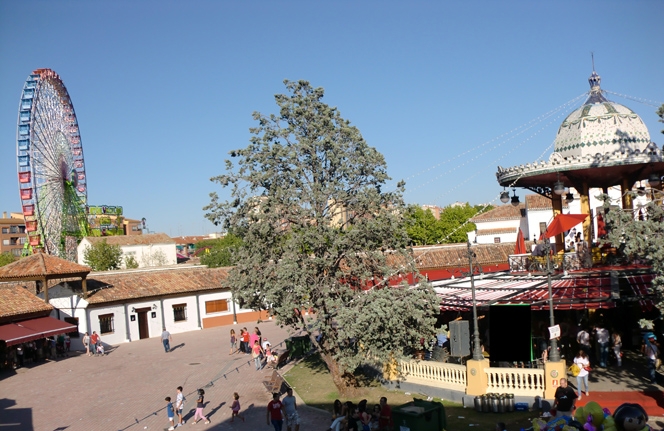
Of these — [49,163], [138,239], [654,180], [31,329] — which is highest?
[49,163]

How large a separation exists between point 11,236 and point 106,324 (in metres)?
81.6

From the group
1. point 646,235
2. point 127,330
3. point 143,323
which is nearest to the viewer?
point 646,235

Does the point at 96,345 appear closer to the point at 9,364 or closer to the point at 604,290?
the point at 9,364

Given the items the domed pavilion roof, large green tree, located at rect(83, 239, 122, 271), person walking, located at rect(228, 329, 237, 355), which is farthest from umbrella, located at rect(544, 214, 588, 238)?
large green tree, located at rect(83, 239, 122, 271)

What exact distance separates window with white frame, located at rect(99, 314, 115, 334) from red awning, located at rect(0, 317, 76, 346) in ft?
12.1

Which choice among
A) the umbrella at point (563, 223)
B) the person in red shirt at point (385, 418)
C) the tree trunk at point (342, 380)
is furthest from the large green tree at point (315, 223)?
the umbrella at point (563, 223)

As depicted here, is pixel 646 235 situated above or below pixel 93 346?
above

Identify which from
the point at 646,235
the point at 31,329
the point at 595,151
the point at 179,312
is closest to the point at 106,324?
the point at 179,312

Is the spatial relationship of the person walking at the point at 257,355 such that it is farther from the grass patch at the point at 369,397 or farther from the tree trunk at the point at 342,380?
the tree trunk at the point at 342,380

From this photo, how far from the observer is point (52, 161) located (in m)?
49.4

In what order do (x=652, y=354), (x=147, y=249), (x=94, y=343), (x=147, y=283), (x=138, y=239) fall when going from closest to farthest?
(x=652, y=354)
(x=94, y=343)
(x=147, y=283)
(x=147, y=249)
(x=138, y=239)

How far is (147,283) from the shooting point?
39219 millimetres

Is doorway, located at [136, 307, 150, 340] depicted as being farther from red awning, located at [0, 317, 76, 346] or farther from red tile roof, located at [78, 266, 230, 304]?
red awning, located at [0, 317, 76, 346]

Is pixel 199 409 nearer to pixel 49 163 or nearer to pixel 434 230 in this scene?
pixel 49 163
